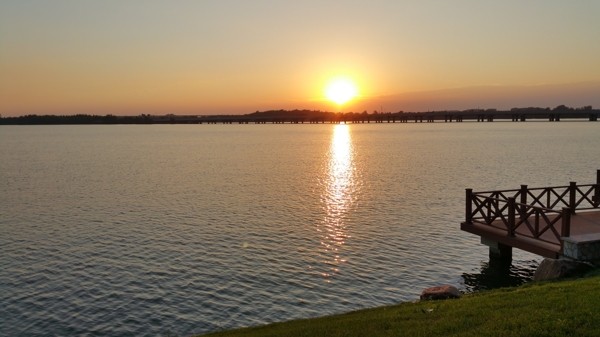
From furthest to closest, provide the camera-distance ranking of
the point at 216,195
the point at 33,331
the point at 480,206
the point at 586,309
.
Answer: the point at 216,195 → the point at 480,206 → the point at 33,331 → the point at 586,309

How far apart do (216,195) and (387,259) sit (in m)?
20.7

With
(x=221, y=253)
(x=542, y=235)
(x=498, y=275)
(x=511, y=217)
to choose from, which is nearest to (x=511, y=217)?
(x=511, y=217)

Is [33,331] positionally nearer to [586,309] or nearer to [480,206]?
[586,309]

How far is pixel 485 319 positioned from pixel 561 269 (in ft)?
22.1

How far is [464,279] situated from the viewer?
59.8 ft

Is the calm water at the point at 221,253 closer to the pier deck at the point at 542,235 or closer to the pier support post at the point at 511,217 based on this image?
the pier deck at the point at 542,235

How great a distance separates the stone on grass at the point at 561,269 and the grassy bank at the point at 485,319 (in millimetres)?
2503

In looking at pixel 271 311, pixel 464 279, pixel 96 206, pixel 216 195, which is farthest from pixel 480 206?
pixel 96 206

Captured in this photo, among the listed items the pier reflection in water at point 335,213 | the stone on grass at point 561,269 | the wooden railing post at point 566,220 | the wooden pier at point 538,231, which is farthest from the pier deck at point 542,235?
the pier reflection in water at point 335,213

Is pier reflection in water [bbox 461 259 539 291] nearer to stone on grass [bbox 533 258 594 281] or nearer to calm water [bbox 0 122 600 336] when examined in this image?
calm water [bbox 0 122 600 336]

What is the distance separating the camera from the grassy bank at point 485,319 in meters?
9.29

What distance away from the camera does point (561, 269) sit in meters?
15.3

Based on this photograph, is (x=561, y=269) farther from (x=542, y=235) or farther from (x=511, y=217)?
(x=511, y=217)

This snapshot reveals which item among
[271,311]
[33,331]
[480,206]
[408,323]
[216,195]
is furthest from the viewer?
[216,195]
